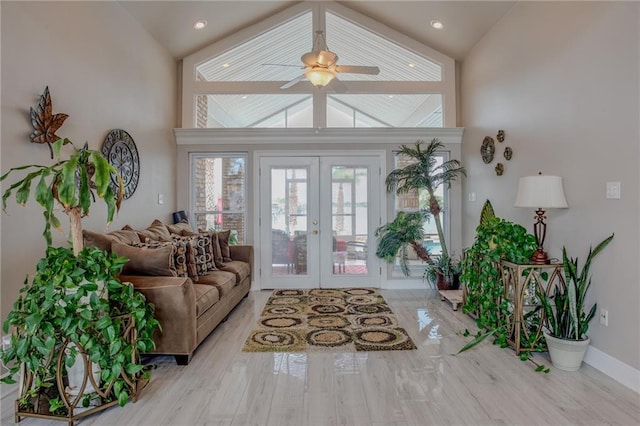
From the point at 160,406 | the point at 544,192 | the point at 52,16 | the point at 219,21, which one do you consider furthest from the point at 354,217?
the point at 52,16

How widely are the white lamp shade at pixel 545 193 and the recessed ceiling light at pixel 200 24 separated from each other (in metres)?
4.24

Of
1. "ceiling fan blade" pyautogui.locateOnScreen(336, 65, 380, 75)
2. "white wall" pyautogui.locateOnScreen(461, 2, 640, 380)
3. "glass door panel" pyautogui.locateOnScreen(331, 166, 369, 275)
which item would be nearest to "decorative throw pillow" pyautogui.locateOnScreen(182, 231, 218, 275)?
"glass door panel" pyautogui.locateOnScreen(331, 166, 369, 275)

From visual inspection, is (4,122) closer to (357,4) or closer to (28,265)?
(28,265)

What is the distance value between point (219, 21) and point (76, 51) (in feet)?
7.06

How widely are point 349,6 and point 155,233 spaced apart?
4079mm

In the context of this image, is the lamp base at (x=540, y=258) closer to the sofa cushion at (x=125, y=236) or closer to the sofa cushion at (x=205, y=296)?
the sofa cushion at (x=205, y=296)

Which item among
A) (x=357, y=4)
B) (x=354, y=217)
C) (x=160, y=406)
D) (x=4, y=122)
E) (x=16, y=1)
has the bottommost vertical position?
(x=160, y=406)

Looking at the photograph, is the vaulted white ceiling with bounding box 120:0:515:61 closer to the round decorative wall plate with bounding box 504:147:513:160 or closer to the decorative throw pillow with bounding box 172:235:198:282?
the round decorative wall plate with bounding box 504:147:513:160

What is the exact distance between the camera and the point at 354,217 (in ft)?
17.7

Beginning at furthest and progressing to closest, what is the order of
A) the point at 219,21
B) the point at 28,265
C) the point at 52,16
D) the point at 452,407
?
the point at 219,21 < the point at 52,16 < the point at 28,265 < the point at 452,407

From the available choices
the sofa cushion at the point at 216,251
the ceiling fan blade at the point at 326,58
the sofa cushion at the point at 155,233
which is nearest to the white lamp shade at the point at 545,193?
the ceiling fan blade at the point at 326,58

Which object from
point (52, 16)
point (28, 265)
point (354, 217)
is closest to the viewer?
point (28, 265)

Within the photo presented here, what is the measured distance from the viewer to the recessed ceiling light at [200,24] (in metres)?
4.60

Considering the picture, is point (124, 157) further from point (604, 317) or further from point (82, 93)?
point (604, 317)
